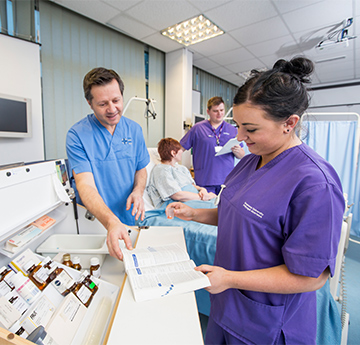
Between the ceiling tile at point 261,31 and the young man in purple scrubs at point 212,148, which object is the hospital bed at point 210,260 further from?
the ceiling tile at point 261,31

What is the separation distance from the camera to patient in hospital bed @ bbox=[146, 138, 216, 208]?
6.39ft

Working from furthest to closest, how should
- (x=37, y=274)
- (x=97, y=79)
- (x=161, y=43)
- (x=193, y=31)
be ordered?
1. (x=161, y=43)
2. (x=193, y=31)
3. (x=97, y=79)
4. (x=37, y=274)

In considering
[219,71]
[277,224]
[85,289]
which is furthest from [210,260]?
[219,71]

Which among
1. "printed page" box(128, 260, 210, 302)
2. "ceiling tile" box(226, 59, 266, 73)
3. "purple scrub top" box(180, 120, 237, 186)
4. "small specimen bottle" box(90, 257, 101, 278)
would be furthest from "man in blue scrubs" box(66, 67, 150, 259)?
"ceiling tile" box(226, 59, 266, 73)

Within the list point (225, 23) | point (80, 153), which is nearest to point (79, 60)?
point (225, 23)

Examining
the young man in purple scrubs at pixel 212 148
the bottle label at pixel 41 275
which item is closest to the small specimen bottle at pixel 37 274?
the bottle label at pixel 41 275

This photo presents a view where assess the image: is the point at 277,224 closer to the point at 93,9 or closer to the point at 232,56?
the point at 93,9

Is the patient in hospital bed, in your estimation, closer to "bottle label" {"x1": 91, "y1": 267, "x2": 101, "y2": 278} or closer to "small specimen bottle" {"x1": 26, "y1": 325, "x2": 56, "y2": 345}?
"bottle label" {"x1": 91, "y1": 267, "x2": 101, "y2": 278}

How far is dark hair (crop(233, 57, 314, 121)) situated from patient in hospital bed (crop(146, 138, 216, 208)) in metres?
1.37

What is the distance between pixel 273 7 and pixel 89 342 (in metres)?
→ 3.07

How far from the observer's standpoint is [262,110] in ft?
2.03

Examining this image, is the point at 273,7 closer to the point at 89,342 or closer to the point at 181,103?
the point at 181,103

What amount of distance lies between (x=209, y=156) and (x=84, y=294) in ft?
6.30

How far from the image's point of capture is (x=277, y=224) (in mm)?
581
